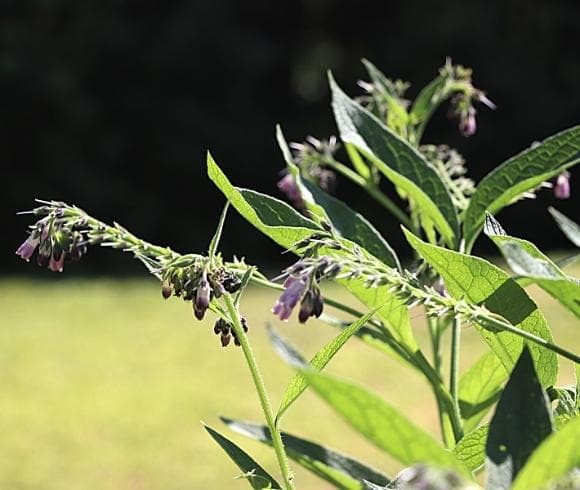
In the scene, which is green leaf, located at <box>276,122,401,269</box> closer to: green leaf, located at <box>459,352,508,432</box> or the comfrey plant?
the comfrey plant

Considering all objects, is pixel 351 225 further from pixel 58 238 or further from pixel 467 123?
pixel 467 123

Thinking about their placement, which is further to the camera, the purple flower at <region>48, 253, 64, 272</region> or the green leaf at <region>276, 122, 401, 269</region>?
the green leaf at <region>276, 122, 401, 269</region>

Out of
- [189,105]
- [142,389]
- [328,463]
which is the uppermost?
[328,463]

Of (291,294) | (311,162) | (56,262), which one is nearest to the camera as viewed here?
(291,294)

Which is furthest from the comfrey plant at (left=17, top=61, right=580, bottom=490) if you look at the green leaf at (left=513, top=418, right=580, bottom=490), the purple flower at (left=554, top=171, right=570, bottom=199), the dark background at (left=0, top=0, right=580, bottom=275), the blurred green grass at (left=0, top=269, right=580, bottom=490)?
the dark background at (left=0, top=0, right=580, bottom=275)

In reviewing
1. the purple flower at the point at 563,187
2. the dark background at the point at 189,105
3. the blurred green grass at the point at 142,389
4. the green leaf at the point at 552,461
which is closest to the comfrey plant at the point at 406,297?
the green leaf at the point at 552,461

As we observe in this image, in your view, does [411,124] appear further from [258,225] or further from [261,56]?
[261,56]

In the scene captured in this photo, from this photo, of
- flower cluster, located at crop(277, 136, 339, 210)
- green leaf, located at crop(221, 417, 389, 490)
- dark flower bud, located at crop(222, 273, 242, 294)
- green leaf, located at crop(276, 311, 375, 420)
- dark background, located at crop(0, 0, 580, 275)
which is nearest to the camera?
green leaf, located at crop(276, 311, 375, 420)

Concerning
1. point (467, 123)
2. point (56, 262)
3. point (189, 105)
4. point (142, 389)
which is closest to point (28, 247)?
point (56, 262)

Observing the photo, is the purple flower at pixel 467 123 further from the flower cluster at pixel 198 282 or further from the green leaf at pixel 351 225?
the flower cluster at pixel 198 282
